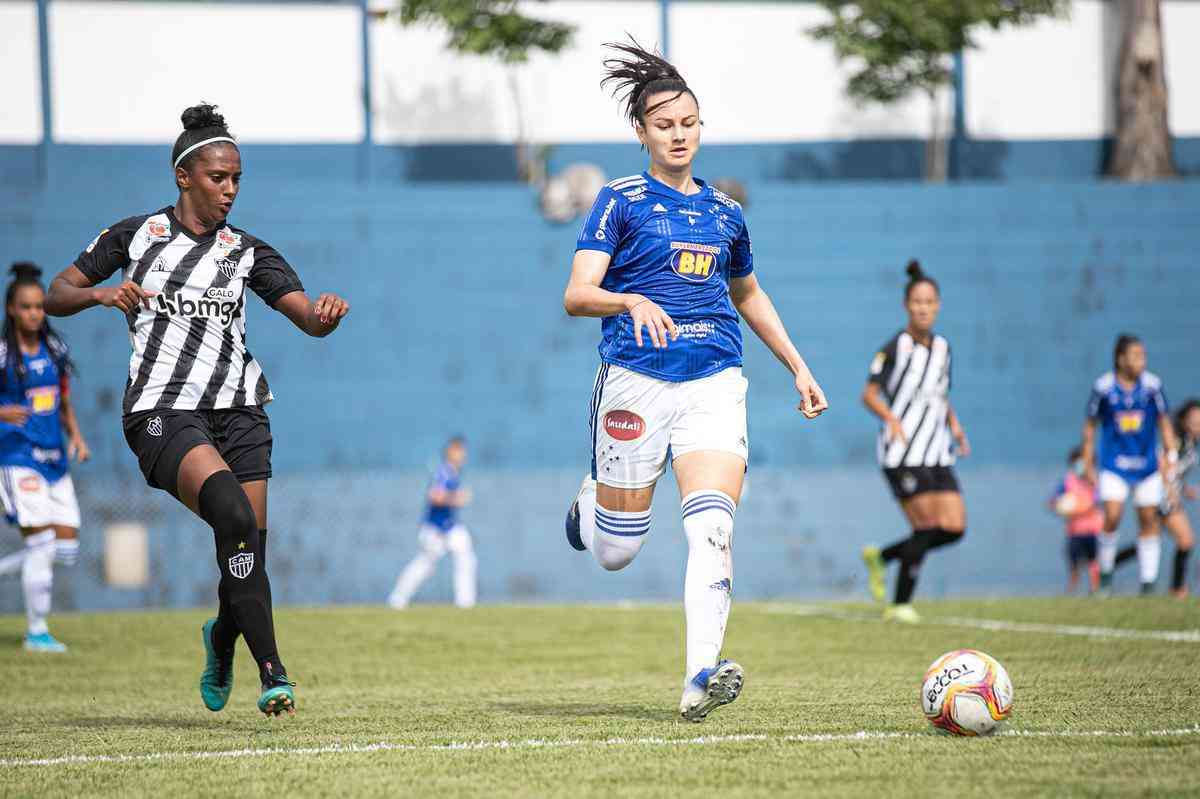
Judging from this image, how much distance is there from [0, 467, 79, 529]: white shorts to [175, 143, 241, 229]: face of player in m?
5.63

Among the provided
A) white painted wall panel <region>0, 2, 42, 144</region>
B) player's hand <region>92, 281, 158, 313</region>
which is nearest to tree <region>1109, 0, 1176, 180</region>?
white painted wall panel <region>0, 2, 42, 144</region>

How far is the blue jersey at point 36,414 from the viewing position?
1095cm

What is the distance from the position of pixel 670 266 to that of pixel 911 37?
16158 mm

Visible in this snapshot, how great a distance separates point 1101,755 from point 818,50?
1792 centimetres

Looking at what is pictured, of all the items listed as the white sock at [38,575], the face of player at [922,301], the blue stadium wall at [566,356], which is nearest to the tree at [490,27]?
the blue stadium wall at [566,356]

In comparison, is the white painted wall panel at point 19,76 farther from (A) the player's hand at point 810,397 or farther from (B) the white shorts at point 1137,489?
(A) the player's hand at point 810,397

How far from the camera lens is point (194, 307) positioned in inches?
234

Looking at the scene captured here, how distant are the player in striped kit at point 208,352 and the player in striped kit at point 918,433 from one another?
20.7 feet

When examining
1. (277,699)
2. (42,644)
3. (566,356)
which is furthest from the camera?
(566,356)

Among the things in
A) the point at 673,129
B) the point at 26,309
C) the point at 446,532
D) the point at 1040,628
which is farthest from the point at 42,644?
the point at 673,129

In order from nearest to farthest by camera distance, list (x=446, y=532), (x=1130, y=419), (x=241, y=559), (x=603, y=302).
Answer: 1. (x=603, y=302)
2. (x=241, y=559)
3. (x=1130, y=419)
4. (x=446, y=532)

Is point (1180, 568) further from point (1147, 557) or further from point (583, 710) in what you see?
point (583, 710)

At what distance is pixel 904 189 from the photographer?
67.4 feet

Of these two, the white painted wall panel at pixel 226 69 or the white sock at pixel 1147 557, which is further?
the white painted wall panel at pixel 226 69
